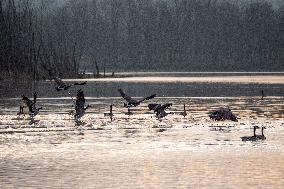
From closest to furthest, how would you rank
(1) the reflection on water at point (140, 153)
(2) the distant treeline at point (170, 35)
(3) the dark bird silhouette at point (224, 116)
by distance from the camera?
(1) the reflection on water at point (140, 153), (3) the dark bird silhouette at point (224, 116), (2) the distant treeline at point (170, 35)

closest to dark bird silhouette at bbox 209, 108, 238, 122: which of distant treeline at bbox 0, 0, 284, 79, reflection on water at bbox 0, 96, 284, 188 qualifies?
reflection on water at bbox 0, 96, 284, 188

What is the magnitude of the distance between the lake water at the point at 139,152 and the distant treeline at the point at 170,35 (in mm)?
96358

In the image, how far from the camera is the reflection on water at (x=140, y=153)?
52.0ft

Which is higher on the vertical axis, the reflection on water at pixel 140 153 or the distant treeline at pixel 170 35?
the distant treeline at pixel 170 35

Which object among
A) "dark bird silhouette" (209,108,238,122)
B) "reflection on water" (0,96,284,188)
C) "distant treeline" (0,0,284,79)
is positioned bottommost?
"reflection on water" (0,96,284,188)

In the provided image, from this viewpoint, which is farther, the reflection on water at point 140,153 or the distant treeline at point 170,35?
the distant treeline at point 170,35

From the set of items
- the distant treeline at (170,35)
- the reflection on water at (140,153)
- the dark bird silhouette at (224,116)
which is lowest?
the reflection on water at (140,153)

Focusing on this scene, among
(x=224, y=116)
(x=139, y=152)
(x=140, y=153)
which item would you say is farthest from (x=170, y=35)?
(x=140, y=153)

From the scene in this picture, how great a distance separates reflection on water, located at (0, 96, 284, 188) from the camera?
15844 millimetres

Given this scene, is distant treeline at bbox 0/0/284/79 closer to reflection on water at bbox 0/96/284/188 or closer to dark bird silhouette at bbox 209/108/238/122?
dark bird silhouette at bbox 209/108/238/122

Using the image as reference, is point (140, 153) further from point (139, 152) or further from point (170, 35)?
point (170, 35)

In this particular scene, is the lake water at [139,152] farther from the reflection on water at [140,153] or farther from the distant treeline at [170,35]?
the distant treeline at [170,35]

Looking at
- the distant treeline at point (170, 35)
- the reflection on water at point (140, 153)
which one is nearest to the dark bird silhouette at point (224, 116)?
the reflection on water at point (140, 153)

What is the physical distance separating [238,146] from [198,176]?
498 centimetres
